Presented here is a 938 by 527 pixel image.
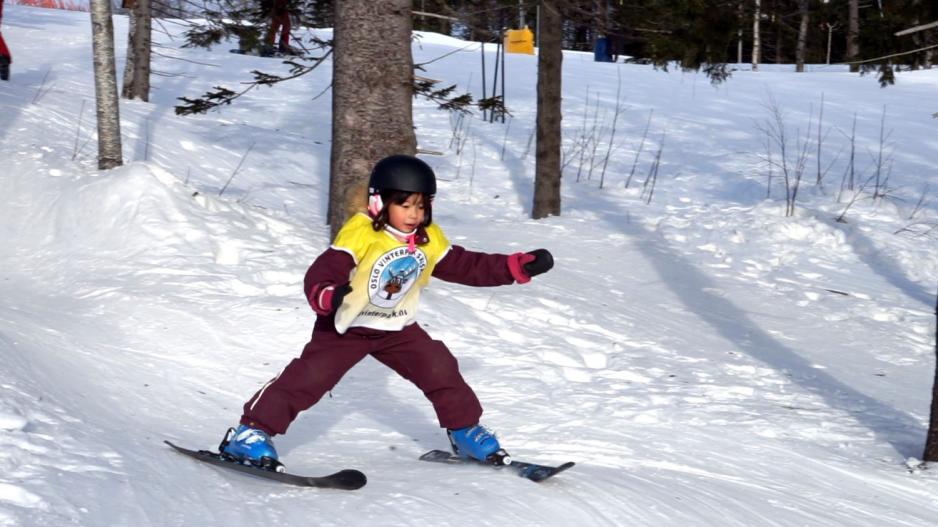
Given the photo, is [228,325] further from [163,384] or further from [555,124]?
[555,124]

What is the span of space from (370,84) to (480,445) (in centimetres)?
413

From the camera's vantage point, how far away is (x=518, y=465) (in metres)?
4.56

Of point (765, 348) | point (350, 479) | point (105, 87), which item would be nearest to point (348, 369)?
point (350, 479)

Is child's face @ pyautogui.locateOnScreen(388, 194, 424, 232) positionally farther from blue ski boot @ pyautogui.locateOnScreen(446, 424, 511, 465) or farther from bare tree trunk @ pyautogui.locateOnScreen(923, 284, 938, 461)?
bare tree trunk @ pyautogui.locateOnScreen(923, 284, 938, 461)

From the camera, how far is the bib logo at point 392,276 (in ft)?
14.4

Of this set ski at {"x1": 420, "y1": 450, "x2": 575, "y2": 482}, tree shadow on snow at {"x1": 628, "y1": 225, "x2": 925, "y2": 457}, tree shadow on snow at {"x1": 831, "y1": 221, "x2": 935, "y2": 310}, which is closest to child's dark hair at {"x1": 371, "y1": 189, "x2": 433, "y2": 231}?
ski at {"x1": 420, "y1": 450, "x2": 575, "y2": 482}

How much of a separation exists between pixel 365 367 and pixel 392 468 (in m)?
2.20

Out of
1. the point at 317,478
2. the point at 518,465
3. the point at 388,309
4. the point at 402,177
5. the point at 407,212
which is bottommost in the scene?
the point at 518,465

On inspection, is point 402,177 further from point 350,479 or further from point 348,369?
point 350,479

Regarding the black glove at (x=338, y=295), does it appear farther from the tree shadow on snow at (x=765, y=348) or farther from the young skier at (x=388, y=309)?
the tree shadow on snow at (x=765, y=348)

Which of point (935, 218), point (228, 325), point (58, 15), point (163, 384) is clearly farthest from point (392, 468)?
point (58, 15)

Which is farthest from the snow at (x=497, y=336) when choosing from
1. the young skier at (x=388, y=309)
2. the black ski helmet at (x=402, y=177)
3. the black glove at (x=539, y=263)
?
the black ski helmet at (x=402, y=177)

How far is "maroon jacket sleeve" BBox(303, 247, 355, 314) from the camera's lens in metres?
4.10

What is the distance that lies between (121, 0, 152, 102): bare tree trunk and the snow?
0.93m
